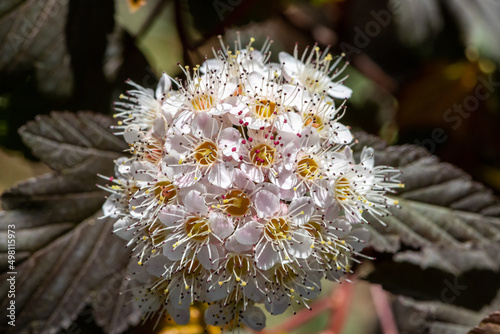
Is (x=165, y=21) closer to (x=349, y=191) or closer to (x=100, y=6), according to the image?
(x=100, y=6)

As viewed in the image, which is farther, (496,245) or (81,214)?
(496,245)

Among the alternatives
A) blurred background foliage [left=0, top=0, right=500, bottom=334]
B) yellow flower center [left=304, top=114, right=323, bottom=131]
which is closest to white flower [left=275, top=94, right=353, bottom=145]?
yellow flower center [left=304, top=114, right=323, bottom=131]

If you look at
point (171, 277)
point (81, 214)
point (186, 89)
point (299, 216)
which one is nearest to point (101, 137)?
point (81, 214)

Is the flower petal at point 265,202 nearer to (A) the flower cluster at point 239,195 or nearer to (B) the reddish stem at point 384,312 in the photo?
(A) the flower cluster at point 239,195

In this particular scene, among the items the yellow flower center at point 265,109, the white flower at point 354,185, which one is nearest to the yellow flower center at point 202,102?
the yellow flower center at point 265,109

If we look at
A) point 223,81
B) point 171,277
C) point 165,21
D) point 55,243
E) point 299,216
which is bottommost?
point 55,243

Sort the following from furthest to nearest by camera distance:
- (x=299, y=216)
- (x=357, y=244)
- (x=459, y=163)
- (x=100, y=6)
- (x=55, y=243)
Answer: (x=459, y=163) < (x=100, y=6) < (x=55, y=243) < (x=357, y=244) < (x=299, y=216)

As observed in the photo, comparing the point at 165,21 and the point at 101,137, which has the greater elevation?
the point at 165,21
